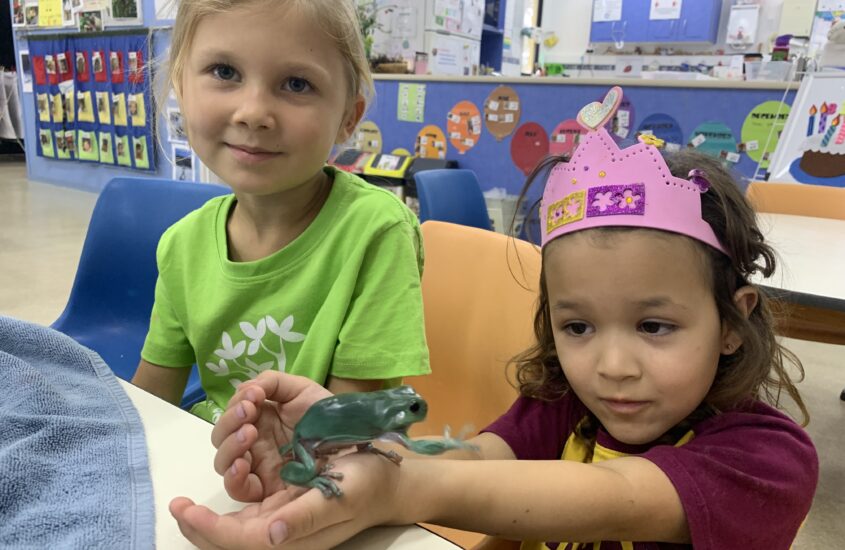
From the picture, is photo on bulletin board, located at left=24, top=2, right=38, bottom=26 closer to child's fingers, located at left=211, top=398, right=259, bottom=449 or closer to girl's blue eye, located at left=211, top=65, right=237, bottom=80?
girl's blue eye, located at left=211, top=65, right=237, bottom=80

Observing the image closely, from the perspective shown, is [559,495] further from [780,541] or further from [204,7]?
[204,7]

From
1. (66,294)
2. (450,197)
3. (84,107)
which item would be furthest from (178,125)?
(84,107)

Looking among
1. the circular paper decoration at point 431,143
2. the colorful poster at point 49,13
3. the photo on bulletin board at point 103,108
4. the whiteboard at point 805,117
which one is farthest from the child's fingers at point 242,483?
the colorful poster at point 49,13

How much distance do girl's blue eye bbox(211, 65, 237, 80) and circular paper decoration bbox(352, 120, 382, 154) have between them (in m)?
3.06

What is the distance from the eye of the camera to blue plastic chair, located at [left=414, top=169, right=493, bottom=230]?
Answer: 190 cm

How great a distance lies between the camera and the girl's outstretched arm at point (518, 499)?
438 millimetres

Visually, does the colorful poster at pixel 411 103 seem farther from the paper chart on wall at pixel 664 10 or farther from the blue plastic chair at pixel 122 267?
the paper chart on wall at pixel 664 10

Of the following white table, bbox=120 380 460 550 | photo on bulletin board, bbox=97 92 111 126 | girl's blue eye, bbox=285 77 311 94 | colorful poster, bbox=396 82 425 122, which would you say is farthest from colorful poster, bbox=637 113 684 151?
photo on bulletin board, bbox=97 92 111 126

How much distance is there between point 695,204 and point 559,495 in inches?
12.7

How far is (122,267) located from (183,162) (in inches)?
101

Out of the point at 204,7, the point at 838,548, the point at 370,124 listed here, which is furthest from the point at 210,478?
the point at 370,124

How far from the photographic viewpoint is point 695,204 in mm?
641

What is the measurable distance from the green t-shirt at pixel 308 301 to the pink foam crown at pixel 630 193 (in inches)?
10.6

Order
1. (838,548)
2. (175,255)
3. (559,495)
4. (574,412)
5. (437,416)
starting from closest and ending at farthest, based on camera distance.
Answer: (559,495) → (574,412) → (175,255) → (437,416) → (838,548)
